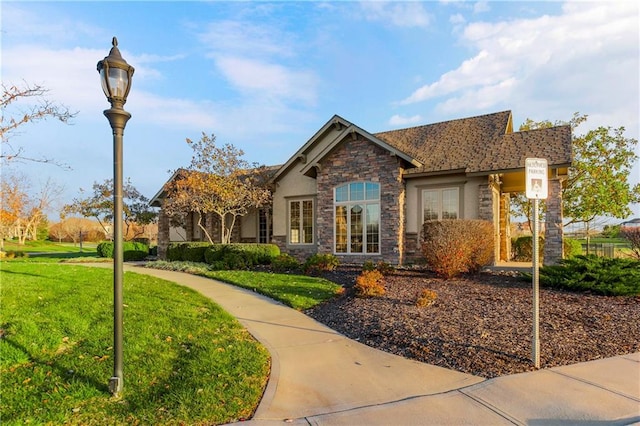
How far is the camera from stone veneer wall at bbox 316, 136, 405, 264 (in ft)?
46.5

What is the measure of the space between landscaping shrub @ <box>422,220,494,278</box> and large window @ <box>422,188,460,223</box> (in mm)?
3113

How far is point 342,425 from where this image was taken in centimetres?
336

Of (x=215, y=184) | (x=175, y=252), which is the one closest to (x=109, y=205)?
(x=175, y=252)

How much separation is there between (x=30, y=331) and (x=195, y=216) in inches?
657

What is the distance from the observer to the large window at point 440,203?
1401 cm

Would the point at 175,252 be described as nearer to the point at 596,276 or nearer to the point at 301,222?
the point at 301,222

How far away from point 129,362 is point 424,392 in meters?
3.57

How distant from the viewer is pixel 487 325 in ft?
20.0

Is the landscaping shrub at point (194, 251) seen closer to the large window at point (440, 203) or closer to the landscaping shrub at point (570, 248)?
the large window at point (440, 203)

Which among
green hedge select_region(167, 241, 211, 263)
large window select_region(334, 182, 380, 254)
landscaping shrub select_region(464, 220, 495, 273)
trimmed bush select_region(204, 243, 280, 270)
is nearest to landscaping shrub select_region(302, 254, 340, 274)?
large window select_region(334, 182, 380, 254)

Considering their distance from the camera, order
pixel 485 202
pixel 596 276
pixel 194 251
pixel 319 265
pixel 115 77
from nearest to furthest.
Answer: pixel 115 77, pixel 596 276, pixel 319 265, pixel 485 202, pixel 194 251

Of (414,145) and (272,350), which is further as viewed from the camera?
(414,145)

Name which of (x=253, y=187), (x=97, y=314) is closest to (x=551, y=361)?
(x=97, y=314)

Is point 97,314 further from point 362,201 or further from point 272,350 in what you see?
point 362,201
